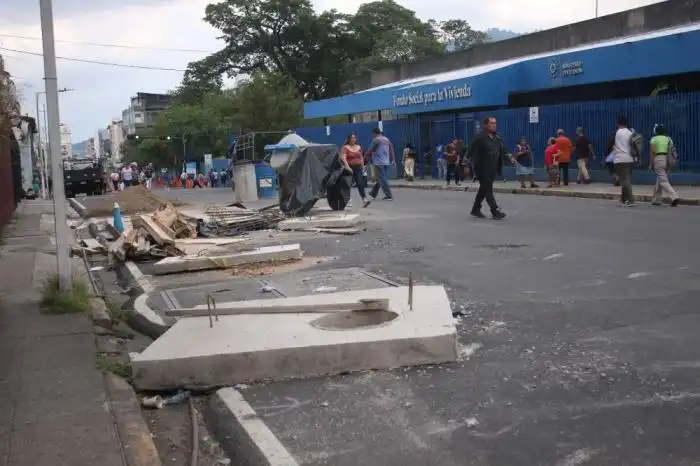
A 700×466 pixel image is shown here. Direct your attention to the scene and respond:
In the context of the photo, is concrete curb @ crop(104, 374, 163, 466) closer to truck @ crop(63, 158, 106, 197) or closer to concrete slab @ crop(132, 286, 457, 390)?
concrete slab @ crop(132, 286, 457, 390)

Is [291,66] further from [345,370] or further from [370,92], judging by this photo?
[345,370]

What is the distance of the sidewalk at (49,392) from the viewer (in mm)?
3943

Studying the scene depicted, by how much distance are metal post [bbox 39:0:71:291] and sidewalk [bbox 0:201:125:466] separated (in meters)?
0.54

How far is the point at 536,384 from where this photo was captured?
489 centimetres

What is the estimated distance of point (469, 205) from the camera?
722 inches

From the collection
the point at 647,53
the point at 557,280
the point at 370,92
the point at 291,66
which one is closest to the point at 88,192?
the point at 370,92

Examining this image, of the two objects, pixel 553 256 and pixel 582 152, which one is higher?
pixel 582 152

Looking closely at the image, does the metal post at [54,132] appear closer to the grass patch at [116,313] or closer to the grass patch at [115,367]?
the grass patch at [116,313]

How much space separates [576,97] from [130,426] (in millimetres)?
25435

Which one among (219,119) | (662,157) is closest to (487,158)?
(662,157)

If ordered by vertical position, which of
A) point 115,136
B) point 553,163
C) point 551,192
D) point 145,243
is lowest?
point 145,243

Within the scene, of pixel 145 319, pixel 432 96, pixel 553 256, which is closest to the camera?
pixel 145 319

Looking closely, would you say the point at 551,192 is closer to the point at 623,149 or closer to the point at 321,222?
the point at 623,149

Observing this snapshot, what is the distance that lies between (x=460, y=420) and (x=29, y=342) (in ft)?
12.1
